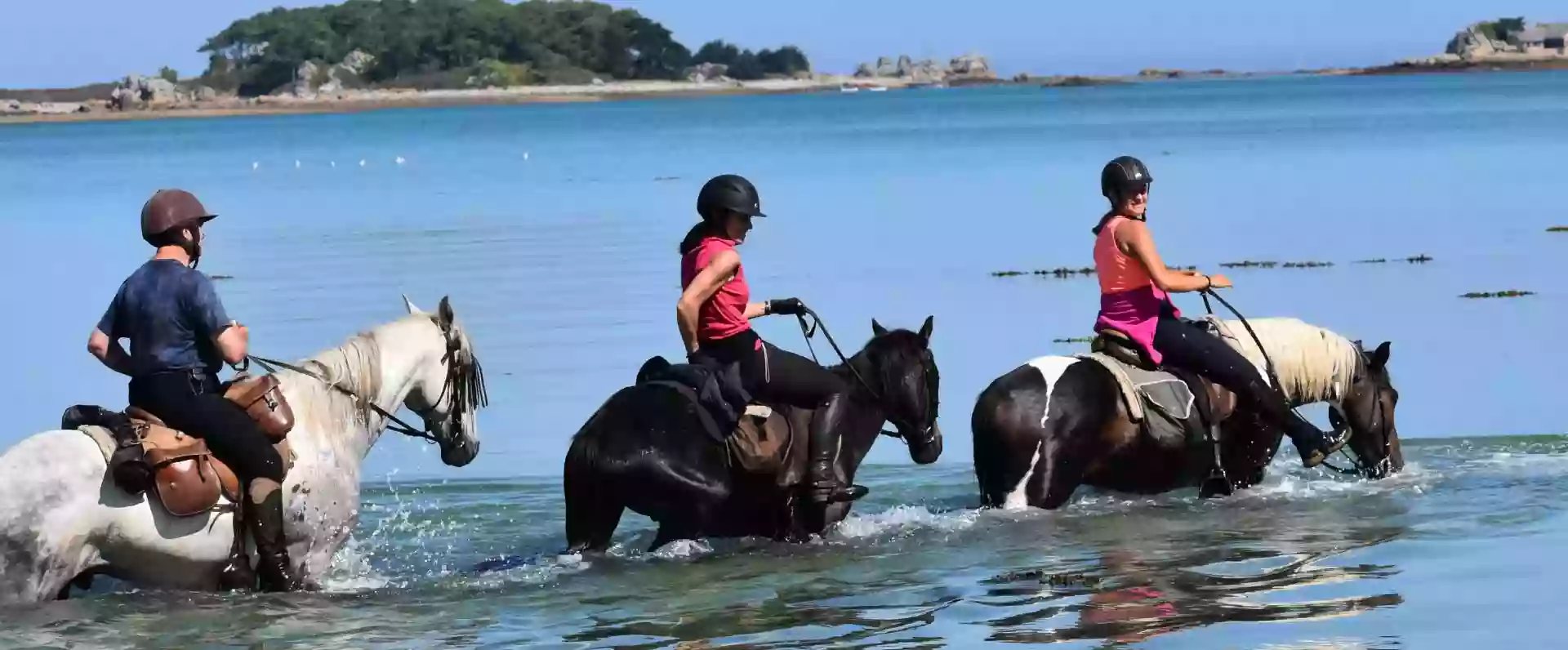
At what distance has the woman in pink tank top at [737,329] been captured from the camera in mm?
11742

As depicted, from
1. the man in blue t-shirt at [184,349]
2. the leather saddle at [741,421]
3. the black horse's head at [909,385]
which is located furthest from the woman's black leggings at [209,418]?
the black horse's head at [909,385]

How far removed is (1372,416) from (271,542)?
6951 mm

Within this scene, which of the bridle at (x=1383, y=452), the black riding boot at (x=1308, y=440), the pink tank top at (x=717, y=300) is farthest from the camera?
the bridle at (x=1383, y=452)

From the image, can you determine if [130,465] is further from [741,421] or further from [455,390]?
[741,421]

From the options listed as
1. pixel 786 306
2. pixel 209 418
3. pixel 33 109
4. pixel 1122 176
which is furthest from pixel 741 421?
pixel 33 109

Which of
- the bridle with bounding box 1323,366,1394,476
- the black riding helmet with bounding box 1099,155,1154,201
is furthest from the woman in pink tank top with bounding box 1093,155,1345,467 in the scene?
the bridle with bounding box 1323,366,1394,476

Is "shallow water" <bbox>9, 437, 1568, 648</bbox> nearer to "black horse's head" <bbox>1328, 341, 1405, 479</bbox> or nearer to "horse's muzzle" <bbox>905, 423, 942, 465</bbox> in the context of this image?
"black horse's head" <bbox>1328, 341, 1405, 479</bbox>

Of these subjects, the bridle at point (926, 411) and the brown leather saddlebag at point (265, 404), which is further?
the bridle at point (926, 411)

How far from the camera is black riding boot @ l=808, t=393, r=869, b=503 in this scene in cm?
1229

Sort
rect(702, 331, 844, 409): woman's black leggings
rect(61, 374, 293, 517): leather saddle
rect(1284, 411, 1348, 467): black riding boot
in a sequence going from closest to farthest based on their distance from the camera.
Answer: rect(61, 374, 293, 517): leather saddle, rect(702, 331, 844, 409): woman's black leggings, rect(1284, 411, 1348, 467): black riding boot

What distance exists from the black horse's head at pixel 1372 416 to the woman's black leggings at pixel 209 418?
6.82 metres

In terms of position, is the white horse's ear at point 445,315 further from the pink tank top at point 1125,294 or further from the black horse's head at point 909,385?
the pink tank top at point 1125,294

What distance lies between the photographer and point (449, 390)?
38.3 ft

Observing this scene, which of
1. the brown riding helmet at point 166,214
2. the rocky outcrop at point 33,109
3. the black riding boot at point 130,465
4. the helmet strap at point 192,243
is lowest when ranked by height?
the rocky outcrop at point 33,109
